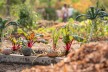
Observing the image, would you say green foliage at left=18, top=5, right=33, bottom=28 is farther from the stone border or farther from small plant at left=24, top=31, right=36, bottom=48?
the stone border

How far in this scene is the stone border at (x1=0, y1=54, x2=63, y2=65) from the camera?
8.28 m

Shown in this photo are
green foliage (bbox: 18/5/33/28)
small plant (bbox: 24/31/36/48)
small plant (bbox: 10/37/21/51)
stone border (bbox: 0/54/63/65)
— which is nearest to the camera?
stone border (bbox: 0/54/63/65)

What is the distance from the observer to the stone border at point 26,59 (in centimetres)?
828

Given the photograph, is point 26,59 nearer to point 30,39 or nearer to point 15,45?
point 30,39

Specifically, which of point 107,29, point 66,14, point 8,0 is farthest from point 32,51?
point 66,14

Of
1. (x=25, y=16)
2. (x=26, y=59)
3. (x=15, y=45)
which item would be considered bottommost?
(x=26, y=59)

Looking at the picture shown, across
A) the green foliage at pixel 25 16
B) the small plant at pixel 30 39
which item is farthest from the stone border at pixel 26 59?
the green foliage at pixel 25 16

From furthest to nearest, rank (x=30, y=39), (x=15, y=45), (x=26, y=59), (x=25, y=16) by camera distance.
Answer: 1. (x=25, y=16)
2. (x=15, y=45)
3. (x=30, y=39)
4. (x=26, y=59)

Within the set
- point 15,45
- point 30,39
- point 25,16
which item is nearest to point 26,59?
point 30,39

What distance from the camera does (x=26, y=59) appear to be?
845cm

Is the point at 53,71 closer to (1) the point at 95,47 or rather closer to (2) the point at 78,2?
(1) the point at 95,47

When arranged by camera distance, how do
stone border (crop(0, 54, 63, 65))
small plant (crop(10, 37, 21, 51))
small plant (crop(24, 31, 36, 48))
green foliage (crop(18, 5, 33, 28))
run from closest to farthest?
stone border (crop(0, 54, 63, 65)) < small plant (crop(24, 31, 36, 48)) < small plant (crop(10, 37, 21, 51)) < green foliage (crop(18, 5, 33, 28))

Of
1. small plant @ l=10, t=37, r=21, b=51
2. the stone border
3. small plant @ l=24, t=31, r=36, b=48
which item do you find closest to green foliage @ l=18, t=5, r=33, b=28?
small plant @ l=10, t=37, r=21, b=51

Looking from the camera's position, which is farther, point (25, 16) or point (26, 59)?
point (25, 16)
